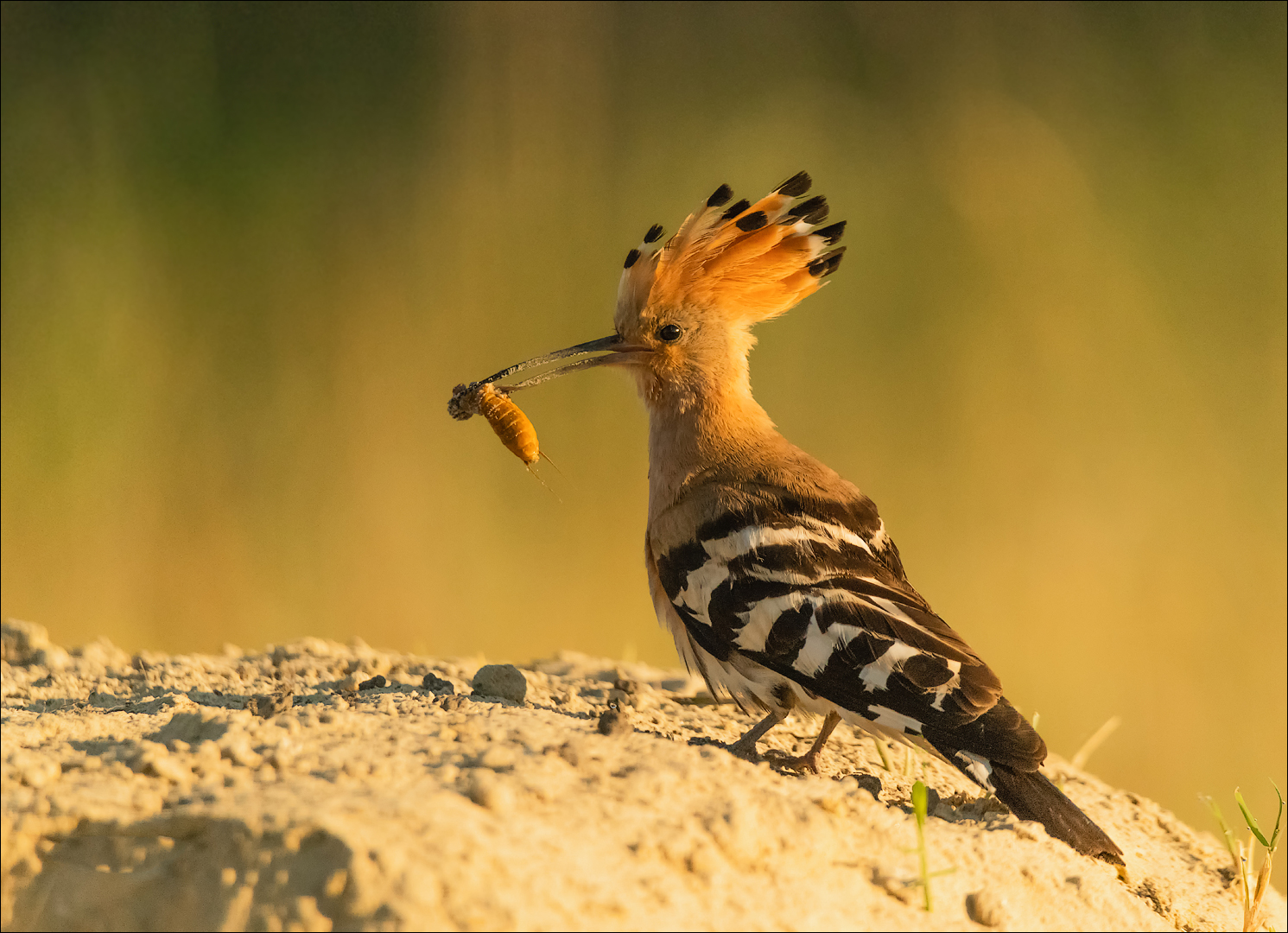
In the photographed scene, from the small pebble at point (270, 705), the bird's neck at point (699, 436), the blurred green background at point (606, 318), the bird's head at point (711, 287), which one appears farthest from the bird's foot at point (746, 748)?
the blurred green background at point (606, 318)

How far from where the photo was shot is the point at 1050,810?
74.1 inches

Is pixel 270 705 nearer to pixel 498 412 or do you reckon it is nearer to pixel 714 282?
pixel 498 412

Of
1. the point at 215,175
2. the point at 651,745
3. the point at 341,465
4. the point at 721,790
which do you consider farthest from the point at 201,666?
the point at 215,175

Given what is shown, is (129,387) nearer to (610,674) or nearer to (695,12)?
(610,674)

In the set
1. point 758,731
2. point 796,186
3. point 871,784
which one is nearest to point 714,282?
point 796,186

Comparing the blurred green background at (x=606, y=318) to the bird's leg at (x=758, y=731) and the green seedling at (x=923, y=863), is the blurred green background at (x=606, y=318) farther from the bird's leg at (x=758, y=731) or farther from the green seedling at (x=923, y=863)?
the green seedling at (x=923, y=863)

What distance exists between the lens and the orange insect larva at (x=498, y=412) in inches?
108

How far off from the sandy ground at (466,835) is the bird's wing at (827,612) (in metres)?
0.17

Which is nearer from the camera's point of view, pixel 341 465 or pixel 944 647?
pixel 944 647

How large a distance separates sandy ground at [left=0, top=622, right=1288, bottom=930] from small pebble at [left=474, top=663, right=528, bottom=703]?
0.43 feet

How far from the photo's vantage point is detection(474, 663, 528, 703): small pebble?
2.14 m

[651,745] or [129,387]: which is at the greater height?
[129,387]

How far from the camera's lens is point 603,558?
4434mm

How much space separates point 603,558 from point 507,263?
1.14 meters
